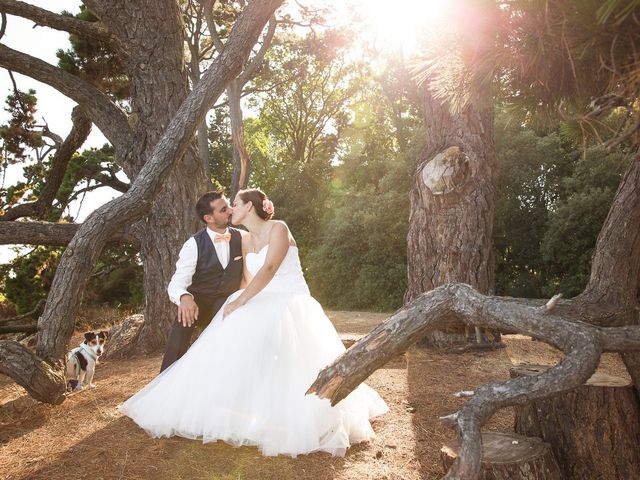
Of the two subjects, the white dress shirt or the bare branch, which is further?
the bare branch

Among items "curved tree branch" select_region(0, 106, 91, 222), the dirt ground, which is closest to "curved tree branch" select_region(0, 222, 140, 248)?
"curved tree branch" select_region(0, 106, 91, 222)

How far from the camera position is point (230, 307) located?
197 inches

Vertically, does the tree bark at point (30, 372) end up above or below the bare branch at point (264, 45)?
below

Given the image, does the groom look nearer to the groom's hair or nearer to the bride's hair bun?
the groom's hair

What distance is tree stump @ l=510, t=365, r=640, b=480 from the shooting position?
144 inches

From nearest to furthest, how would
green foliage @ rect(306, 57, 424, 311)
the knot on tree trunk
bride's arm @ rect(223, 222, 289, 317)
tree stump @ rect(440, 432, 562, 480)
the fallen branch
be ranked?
the fallen branch < tree stump @ rect(440, 432, 562, 480) < bride's arm @ rect(223, 222, 289, 317) < the knot on tree trunk < green foliage @ rect(306, 57, 424, 311)

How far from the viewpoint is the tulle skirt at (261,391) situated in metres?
4.36

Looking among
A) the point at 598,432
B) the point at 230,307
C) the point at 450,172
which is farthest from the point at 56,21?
the point at 598,432

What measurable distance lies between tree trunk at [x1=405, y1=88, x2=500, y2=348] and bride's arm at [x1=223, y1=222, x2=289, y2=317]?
12.1 ft

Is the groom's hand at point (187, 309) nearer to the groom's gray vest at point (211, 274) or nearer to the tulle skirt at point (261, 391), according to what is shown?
the tulle skirt at point (261, 391)

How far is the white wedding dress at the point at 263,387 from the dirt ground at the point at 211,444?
153 mm

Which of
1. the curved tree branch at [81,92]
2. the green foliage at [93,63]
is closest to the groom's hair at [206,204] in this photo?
the curved tree branch at [81,92]

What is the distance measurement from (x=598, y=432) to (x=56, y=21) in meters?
8.88

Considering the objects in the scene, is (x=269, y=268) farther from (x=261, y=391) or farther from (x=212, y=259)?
(x=212, y=259)
